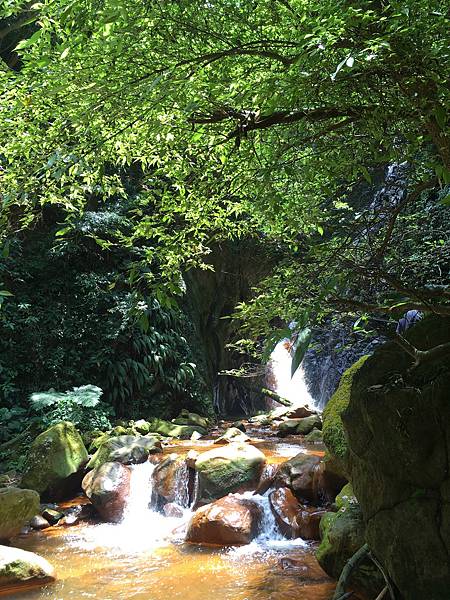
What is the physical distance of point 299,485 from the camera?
6176mm

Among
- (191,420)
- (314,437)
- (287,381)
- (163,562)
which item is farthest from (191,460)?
(287,381)

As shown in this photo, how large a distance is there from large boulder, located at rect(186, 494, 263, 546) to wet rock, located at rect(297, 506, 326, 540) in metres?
0.50

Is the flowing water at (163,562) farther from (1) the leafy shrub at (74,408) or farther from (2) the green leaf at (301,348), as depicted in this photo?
(2) the green leaf at (301,348)

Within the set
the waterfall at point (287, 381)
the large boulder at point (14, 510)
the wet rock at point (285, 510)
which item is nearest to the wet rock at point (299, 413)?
the waterfall at point (287, 381)

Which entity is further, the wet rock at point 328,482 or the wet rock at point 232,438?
the wet rock at point 232,438

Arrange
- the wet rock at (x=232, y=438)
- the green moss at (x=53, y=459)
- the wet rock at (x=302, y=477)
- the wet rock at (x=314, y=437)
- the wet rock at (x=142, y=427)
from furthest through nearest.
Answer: the wet rock at (x=142, y=427), the wet rock at (x=314, y=437), the wet rock at (x=232, y=438), the green moss at (x=53, y=459), the wet rock at (x=302, y=477)

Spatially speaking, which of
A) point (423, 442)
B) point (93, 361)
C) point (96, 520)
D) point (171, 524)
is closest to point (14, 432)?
point (93, 361)

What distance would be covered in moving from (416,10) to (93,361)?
9.95 metres

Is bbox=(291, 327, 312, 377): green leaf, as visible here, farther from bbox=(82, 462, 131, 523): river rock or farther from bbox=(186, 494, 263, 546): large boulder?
bbox=(82, 462, 131, 523): river rock

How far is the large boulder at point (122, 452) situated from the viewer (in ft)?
24.9

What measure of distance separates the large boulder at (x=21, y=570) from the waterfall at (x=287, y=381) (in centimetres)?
1158

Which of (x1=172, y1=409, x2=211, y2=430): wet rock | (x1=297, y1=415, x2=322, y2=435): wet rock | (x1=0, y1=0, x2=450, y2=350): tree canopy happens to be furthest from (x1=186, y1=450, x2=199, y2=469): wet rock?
(x1=0, y1=0, x2=450, y2=350): tree canopy

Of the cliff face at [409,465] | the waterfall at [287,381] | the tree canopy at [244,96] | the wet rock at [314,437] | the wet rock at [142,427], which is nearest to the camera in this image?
the tree canopy at [244,96]

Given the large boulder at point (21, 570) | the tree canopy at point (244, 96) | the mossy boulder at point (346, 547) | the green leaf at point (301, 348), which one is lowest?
the large boulder at point (21, 570)
